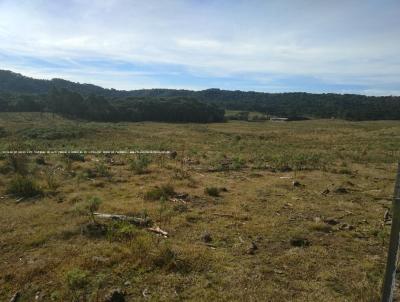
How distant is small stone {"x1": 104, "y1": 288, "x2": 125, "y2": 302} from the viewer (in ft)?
22.4

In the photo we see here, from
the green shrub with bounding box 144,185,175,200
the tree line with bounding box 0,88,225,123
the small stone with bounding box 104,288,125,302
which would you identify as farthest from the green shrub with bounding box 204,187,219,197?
the tree line with bounding box 0,88,225,123

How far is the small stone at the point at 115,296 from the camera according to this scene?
22.4 feet

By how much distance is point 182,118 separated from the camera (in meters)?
104

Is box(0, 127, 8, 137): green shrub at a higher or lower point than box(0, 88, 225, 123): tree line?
lower

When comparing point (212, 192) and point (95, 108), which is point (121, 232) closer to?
point (212, 192)

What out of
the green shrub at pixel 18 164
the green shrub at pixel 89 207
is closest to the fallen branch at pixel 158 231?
the green shrub at pixel 89 207

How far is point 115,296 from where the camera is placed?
6.89 m

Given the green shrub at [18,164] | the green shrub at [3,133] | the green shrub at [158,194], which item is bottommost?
the green shrub at [3,133]

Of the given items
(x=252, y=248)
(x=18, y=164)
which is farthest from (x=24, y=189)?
(x=252, y=248)

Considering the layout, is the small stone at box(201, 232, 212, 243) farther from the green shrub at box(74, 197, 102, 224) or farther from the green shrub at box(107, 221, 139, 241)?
the green shrub at box(74, 197, 102, 224)

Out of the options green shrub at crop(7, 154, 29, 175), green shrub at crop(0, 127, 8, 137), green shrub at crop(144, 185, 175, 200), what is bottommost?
green shrub at crop(0, 127, 8, 137)

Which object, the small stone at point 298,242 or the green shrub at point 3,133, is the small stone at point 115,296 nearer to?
the small stone at point 298,242

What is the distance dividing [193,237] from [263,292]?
3.28m

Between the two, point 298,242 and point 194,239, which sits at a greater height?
point 298,242
